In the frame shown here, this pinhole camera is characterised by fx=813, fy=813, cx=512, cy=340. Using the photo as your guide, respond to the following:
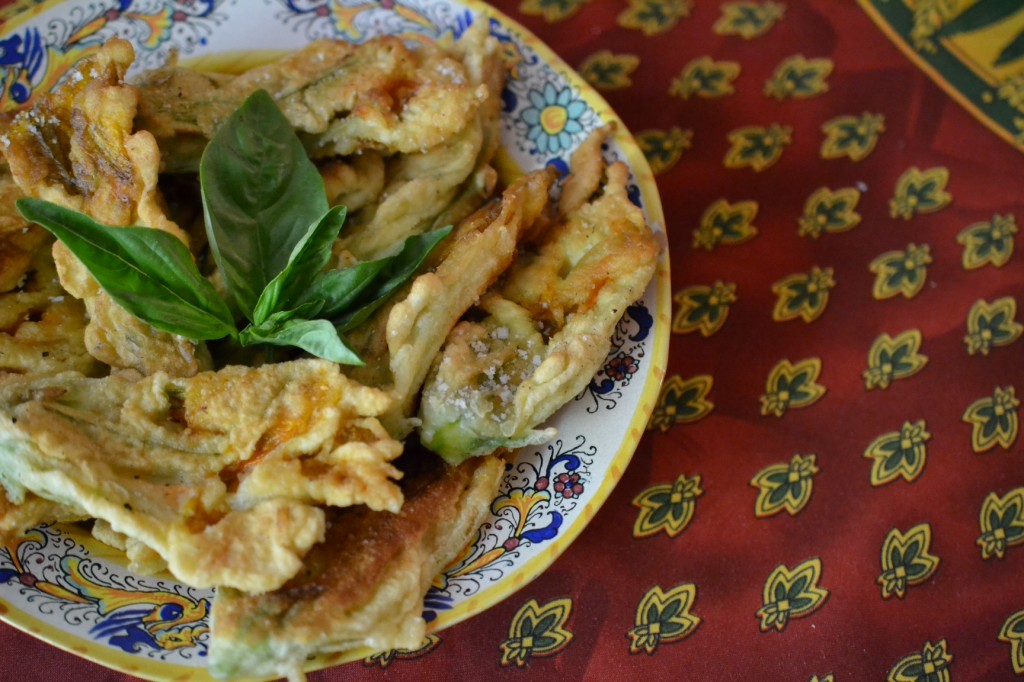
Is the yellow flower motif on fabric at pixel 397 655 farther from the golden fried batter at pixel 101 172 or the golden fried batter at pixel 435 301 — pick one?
the golden fried batter at pixel 101 172

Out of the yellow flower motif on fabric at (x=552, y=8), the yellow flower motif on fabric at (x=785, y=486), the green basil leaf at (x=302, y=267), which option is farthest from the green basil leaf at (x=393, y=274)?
the yellow flower motif on fabric at (x=552, y=8)

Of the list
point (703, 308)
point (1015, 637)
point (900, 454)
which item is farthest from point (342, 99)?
point (1015, 637)

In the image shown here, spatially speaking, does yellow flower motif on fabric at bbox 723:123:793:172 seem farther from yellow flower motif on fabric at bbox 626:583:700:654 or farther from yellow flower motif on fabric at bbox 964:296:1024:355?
yellow flower motif on fabric at bbox 626:583:700:654

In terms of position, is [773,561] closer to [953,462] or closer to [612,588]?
[612,588]

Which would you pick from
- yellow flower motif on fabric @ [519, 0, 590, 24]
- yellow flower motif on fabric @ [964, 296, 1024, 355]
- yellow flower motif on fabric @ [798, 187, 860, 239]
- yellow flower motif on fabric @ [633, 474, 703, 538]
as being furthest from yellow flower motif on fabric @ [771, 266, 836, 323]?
yellow flower motif on fabric @ [519, 0, 590, 24]

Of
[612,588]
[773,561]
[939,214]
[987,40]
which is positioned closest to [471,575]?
[612,588]
